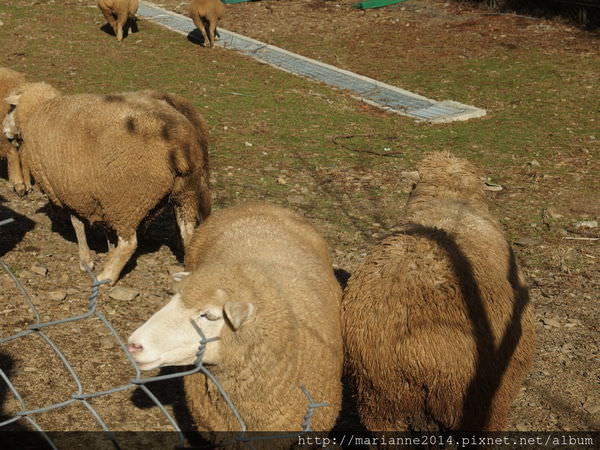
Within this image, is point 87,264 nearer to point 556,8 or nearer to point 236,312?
point 236,312

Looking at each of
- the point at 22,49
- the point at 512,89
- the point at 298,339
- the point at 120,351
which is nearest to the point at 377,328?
the point at 298,339

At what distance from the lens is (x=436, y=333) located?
3.77 m

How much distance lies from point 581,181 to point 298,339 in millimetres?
6334

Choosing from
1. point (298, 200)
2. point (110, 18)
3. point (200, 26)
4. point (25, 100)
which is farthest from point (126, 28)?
point (298, 200)

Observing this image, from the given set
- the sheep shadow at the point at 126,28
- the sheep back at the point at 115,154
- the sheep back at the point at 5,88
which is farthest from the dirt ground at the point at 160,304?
the sheep shadow at the point at 126,28

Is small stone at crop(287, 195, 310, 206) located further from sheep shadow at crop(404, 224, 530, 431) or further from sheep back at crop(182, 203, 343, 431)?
sheep shadow at crop(404, 224, 530, 431)

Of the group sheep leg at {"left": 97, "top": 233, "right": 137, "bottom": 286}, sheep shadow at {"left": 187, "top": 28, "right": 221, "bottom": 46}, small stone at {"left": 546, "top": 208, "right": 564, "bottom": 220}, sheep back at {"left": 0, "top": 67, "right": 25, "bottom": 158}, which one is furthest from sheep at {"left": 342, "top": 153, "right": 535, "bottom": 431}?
sheep shadow at {"left": 187, "top": 28, "right": 221, "bottom": 46}

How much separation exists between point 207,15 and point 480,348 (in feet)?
43.2

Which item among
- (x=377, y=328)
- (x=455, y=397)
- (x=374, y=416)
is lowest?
(x=374, y=416)

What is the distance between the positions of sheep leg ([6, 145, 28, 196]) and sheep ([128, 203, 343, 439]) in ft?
16.5

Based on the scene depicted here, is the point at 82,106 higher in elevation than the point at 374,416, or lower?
higher

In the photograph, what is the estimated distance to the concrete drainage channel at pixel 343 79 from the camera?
1182 centimetres

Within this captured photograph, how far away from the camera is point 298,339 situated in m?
3.93

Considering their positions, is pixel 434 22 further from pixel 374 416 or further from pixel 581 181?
pixel 374 416
